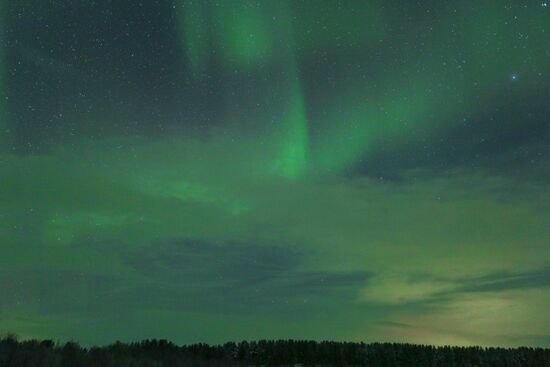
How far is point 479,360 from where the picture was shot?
244 ft

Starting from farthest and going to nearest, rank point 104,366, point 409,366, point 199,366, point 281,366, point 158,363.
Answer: point 409,366 < point 281,366 < point 199,366 < point 158,363 < point 104,366

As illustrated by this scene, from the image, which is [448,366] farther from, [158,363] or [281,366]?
[158,363]

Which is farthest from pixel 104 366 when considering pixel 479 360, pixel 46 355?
pixel 479 360

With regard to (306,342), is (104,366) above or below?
below

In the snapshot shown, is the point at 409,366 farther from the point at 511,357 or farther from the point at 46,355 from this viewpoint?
the point at 46,355

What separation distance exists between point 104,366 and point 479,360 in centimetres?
6249

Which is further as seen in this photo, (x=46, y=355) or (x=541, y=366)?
(x=541, y=366)

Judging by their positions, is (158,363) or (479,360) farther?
(479,360)

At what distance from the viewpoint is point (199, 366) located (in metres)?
32.6

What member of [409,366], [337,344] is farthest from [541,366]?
[337,344]

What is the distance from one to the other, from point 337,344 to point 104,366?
176 feet

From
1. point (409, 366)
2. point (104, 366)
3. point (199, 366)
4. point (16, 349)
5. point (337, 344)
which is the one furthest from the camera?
point (337, 344)

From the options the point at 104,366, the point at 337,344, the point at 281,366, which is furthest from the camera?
the point at 337,344

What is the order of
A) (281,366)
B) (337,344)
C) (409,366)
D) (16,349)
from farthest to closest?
(337,344)
(409,366)
(281,366)
(16,349)
